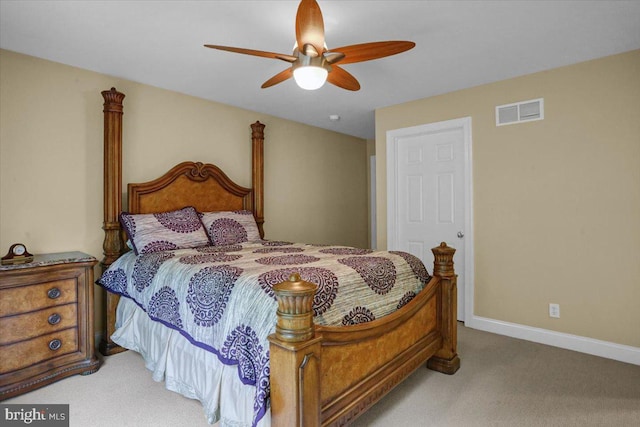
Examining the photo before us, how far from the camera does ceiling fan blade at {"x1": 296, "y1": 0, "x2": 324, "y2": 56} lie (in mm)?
1722

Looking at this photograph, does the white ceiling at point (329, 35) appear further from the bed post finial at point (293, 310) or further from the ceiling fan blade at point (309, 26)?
the bed post finial at point (293, 310)

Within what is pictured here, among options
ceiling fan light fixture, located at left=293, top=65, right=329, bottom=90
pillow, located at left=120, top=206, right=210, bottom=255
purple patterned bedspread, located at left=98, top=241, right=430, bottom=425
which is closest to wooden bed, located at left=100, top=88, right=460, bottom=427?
purple patterned bedspread, located at left=98, top=241, right=430, bottom=425

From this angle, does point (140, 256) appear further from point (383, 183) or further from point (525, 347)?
point (525, 347)

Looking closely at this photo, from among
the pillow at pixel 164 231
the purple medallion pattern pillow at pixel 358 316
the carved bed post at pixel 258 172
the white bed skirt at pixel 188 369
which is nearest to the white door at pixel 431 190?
the carved bed post at pixel 258 172

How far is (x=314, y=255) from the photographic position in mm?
2518

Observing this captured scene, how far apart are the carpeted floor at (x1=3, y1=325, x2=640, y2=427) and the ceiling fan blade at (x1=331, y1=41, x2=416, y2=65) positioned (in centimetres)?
205

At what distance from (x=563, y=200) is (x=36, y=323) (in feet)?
13.3

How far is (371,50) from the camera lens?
78.8 inches

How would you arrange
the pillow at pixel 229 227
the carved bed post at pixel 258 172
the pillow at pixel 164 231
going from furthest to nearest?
the carved bed post at pixel 258 172, the pillow at pixel 229 227, the pillow at pixel 164 231

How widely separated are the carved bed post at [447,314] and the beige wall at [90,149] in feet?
8.25

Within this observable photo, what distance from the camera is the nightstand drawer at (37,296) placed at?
214 centimetres

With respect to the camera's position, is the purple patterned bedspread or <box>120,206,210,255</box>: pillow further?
<box>120,206,210,255</box>: pillow

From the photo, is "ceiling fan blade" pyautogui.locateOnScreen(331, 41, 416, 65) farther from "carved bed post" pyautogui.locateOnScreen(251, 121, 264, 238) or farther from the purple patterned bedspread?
"carved bed post" pyautogui.locateOnScreen(251, 121, 264, 238)

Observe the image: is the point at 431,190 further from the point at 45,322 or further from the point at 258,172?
the point at 45,322
